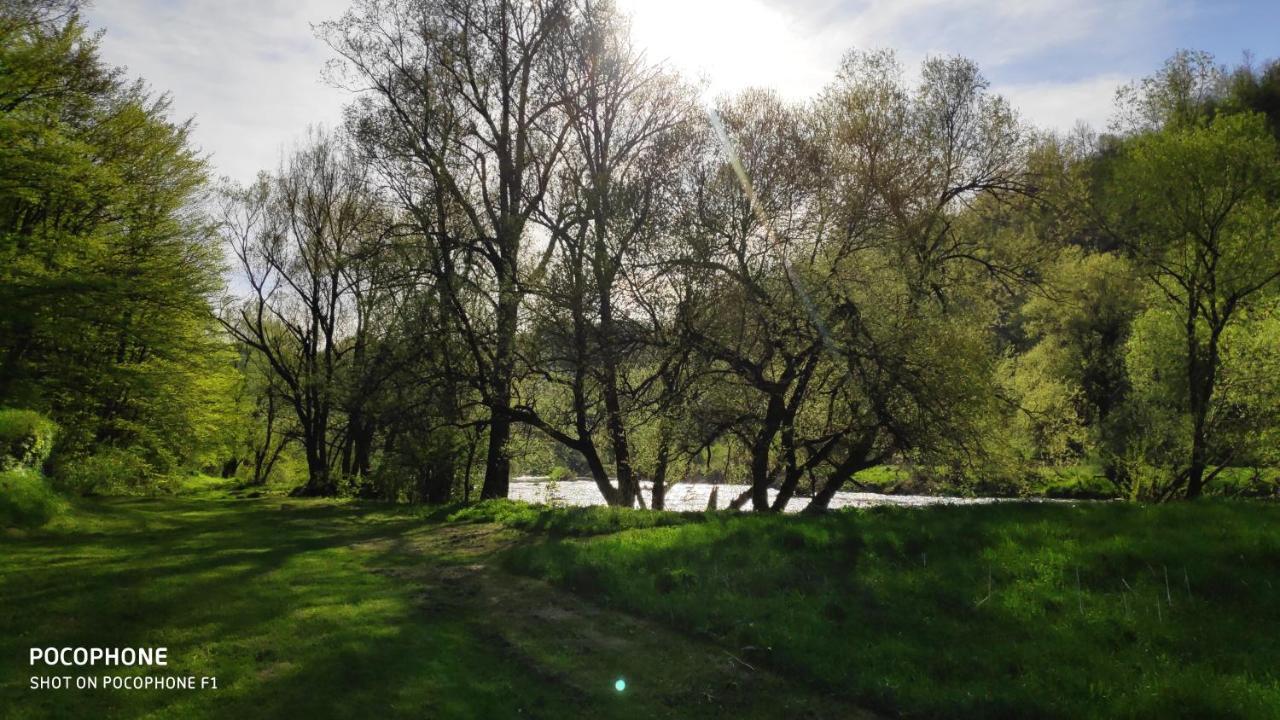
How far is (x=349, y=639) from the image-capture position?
31.9 ft

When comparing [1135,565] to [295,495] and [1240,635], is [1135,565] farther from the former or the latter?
[295,495]

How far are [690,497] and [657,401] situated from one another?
Answer: 15.1 m

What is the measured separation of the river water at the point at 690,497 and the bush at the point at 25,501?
1434 centimetres

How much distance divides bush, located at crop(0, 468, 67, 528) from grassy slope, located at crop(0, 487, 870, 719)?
2.19 m

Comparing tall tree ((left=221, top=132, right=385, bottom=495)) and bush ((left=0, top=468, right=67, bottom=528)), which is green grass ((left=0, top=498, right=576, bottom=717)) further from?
tall tree ((left=221, top=132, right=385, bottom=495))

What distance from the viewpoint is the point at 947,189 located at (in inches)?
830

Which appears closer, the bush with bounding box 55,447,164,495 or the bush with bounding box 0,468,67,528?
the bush with bounding box 0,468,67,528

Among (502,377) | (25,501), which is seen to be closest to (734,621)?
(502,377)

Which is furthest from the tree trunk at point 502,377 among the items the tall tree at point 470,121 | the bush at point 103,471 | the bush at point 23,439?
the bush at point 103,471

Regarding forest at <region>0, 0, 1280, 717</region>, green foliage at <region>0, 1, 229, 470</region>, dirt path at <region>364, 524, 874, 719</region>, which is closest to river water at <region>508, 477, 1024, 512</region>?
forest at <region>0, 0, 1280, 717</region>

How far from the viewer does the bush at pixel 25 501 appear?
17.9 metres

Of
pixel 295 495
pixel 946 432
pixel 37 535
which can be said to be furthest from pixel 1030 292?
pixel 295 495

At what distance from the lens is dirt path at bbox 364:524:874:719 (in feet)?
26.3

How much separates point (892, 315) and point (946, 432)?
10.8 feet
